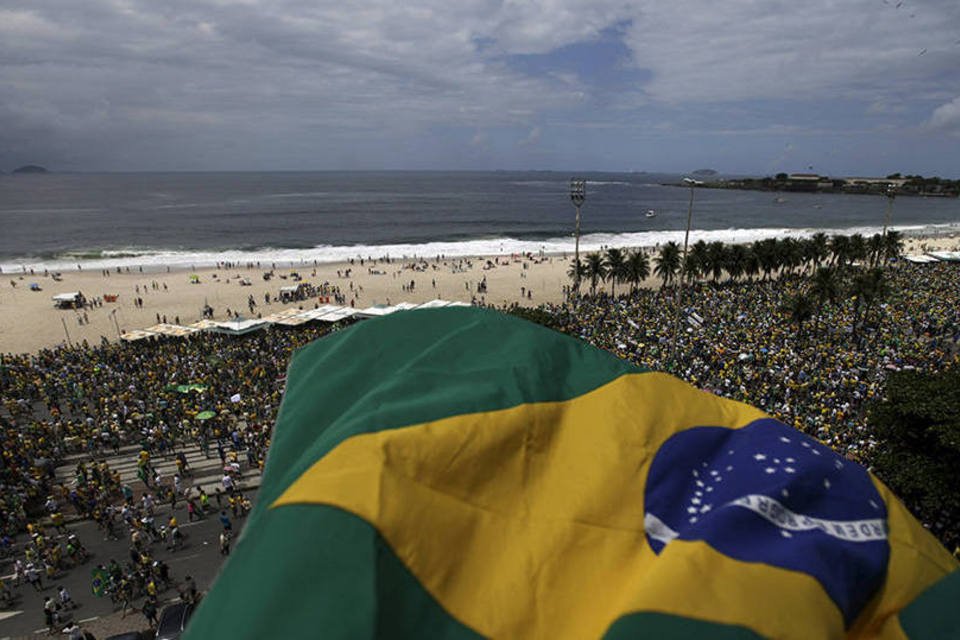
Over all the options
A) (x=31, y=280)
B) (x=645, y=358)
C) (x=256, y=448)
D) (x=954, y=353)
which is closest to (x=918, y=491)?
(x=645, y=358)

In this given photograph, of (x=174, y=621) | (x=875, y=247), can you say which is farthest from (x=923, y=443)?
(x=875, y=247)

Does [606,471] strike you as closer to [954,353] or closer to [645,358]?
[645,358]

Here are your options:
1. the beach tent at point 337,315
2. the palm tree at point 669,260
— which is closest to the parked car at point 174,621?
the beach tent at point 337,315

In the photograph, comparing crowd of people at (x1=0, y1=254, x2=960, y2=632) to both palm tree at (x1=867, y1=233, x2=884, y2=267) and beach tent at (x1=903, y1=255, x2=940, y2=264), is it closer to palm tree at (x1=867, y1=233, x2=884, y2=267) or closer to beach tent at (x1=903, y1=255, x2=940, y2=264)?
palm tree at (x1=867, y1=233, x2=884, y2=267)

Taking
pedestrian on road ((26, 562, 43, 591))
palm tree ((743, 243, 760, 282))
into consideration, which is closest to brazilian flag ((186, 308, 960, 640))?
pedestrian on road ((26, 562, 43, 591))

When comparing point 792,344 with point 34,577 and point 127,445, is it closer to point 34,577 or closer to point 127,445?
point 127,445

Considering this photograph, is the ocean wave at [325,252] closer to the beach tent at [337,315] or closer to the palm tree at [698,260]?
the palm tree at [698,260]
